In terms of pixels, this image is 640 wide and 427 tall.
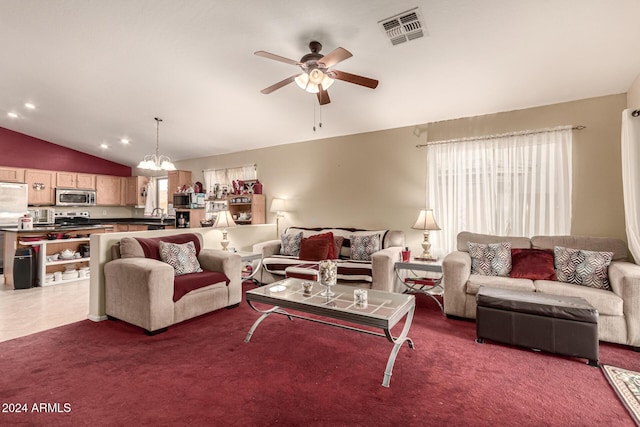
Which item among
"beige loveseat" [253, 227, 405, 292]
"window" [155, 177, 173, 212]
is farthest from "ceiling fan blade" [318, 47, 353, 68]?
"window" [155, 177, 173, 212]

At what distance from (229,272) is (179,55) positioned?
250 cm

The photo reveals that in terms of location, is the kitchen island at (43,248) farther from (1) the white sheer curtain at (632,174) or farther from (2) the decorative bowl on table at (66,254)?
(1) the white sheer curtain at (632,174)

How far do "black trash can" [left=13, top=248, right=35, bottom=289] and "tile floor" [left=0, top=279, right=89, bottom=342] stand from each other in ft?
0.33

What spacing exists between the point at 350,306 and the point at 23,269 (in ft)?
16.3

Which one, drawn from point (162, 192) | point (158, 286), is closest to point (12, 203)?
point (162, 192)

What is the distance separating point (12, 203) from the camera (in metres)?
5.87

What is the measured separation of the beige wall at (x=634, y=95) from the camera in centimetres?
297

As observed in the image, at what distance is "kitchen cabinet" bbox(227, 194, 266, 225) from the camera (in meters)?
5.70

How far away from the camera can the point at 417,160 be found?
4418mm

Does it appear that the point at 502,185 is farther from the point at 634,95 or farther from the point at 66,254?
the point at 66,254

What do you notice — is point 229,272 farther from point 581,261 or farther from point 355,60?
point 581,261

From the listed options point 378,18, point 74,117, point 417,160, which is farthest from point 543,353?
point 74,117

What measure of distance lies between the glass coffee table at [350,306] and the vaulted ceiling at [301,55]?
2351mm

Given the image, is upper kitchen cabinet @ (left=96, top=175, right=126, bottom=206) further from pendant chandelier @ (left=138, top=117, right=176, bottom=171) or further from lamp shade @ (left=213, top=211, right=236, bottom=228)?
lamp shade @ (left=213, top=211, right=236, bottom=228)
